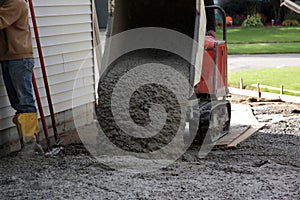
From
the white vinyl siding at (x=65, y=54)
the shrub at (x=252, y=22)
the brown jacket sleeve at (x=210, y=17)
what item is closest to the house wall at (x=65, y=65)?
the white vinyl siding at (x=65, y=54)

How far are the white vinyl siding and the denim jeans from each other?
301 mm

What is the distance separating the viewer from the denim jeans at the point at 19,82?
6711mm

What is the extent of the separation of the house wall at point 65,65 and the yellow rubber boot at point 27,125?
377 mm

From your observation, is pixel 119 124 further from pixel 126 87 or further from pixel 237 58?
pixel 237 58

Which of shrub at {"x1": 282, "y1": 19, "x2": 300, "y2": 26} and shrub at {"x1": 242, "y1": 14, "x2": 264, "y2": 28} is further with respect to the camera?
shrub at {"x1": 282, "y1": 19, "x2": 300, "y2": 26}

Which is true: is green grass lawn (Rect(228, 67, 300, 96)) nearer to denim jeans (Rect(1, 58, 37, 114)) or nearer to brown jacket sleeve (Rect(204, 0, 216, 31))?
brown jacket sleeve (Rect(204, 0, 216, 31))

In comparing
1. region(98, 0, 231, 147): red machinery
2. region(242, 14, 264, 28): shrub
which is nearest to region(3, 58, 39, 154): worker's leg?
region(98, 0, 231, 147): red machinery

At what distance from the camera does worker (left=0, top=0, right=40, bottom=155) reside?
21.4ft

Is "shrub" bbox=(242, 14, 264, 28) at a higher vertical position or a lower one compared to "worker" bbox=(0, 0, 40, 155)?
lower

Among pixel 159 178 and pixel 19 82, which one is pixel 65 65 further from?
pixel 159 178

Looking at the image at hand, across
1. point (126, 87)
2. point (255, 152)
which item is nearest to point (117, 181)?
point (126, 87)

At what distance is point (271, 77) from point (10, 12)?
8879mm

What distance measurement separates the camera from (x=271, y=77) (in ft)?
46.8

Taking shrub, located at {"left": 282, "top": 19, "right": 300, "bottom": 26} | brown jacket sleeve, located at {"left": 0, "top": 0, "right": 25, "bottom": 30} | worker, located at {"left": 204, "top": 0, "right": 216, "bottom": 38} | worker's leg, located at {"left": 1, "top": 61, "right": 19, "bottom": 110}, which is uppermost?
brown jacket sleeve, located at {"left": 0, "top": 0, "right": 25, "bottom": 30}
